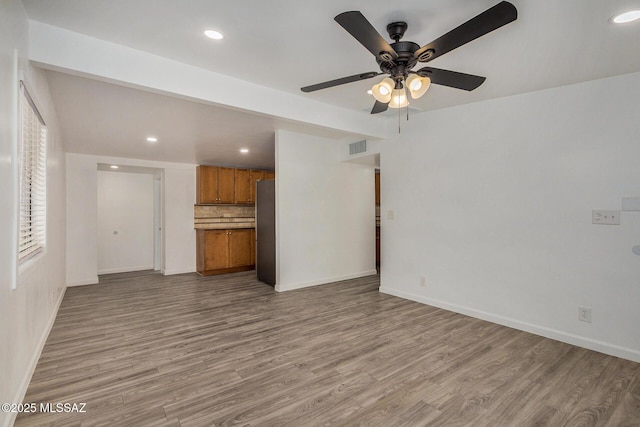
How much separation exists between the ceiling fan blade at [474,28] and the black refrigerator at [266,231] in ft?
11.1

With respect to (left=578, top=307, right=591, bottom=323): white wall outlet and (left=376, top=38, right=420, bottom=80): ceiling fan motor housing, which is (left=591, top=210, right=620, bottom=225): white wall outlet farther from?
(left=376, top=38, right=420, bottom=80): ceiling fan motor housing

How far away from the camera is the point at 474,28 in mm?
1630

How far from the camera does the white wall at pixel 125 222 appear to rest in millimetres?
6676

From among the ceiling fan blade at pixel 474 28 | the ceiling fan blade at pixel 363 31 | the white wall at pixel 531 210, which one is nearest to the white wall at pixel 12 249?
the ceiling fan blade at pixel 363 31

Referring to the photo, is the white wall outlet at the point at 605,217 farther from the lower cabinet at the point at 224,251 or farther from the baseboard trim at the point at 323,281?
the lower cabinet at the point at 224,251

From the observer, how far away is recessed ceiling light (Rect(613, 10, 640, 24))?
6.31 ft

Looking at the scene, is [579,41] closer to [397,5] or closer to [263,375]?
[397,5]

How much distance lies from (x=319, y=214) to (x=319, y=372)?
2.97 m

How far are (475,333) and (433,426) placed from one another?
5.43ft

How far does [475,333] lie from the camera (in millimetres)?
3182

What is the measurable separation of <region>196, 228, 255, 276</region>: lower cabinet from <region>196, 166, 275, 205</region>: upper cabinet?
2.35 feet

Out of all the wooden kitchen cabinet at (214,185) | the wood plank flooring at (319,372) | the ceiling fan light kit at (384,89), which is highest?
the ceiling fan light kit at (384,89)

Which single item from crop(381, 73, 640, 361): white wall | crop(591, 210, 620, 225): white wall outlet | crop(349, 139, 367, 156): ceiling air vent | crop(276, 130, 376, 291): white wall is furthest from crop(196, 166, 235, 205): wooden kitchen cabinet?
crop(591, 210, 620, 225): white wall outlet

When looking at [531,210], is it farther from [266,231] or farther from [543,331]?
[266,231]
